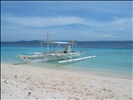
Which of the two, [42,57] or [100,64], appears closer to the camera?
[100,64]

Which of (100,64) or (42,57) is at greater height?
(42,57)

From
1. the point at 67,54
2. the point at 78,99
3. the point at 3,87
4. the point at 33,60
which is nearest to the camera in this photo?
the point at 78,99

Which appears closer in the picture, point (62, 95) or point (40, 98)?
point (40, 98)

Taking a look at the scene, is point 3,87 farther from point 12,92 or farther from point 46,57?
point 46,57

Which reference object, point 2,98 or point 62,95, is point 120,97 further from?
point 2,98

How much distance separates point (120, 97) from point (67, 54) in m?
15.8

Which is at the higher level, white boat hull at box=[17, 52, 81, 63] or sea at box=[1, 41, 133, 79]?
white boat hull at box=[17, 52, 81, 63]

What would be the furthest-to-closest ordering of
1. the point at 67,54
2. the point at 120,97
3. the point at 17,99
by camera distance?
the point at 67,54, the point at 120,97, the point at 17,99

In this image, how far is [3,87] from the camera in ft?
19.6

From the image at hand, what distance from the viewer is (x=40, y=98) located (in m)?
5.34

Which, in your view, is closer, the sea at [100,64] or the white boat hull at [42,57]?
the sea at [100,64]

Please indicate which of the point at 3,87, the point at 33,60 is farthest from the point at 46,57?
the point at 3,87

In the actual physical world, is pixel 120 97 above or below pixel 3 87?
below

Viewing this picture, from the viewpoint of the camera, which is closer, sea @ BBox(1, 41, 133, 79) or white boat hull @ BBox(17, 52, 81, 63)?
sea @ BBox(1, 41, 133, 79)
